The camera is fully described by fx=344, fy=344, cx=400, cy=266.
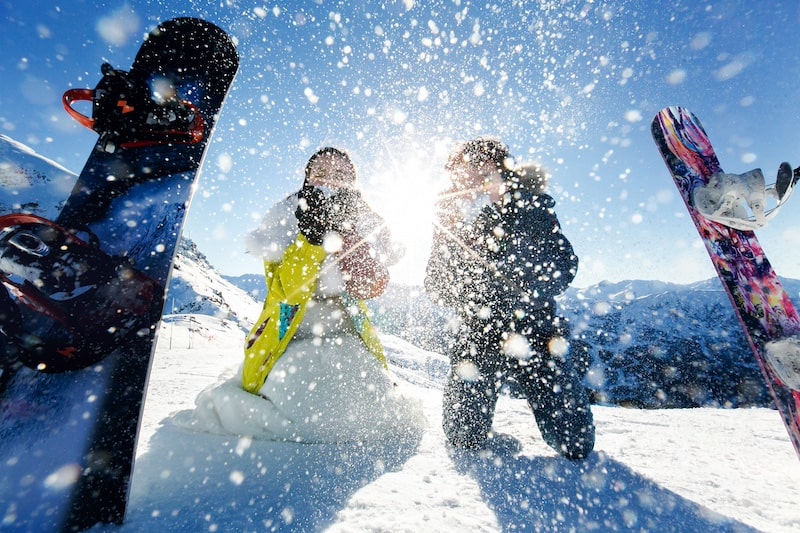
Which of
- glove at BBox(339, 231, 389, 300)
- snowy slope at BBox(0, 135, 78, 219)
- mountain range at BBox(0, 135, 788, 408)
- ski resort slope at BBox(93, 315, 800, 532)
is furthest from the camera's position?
mountain range at BBox(0, 135, 788, 408)

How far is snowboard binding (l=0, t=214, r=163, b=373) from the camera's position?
941 mm

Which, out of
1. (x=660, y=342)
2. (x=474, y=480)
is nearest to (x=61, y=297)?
(x=474, y=480)

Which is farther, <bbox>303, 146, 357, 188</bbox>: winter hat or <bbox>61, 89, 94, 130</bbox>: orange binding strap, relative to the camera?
<bbox>303, 146, 357, 188</bbox>: winter hat

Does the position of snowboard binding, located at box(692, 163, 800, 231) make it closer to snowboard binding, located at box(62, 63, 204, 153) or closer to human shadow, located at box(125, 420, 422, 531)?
human shadow, located at box(125, 420, 422, 531)

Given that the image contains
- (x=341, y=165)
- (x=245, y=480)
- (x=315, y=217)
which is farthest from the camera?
(x=341, y=165)

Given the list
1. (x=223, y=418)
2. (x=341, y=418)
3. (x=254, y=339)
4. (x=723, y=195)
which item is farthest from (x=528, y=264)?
(x=223, y=418)

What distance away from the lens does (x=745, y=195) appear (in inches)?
54.2

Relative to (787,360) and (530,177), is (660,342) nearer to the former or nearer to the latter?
(530,177)

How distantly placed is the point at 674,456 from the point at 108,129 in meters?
3.08

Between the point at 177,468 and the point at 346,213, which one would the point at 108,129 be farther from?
the point at 177,468

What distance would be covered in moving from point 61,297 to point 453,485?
151 cm

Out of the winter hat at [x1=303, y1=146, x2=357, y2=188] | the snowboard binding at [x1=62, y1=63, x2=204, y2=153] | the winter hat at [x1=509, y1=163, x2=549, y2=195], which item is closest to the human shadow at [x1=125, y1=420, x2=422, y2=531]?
the snowboard binding at [x1=62, y1=63, x2=204, y2=153]

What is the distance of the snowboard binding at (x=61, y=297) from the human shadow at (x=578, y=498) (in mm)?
1410

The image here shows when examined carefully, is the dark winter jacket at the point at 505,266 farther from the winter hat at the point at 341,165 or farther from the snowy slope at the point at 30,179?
the snowy slope at the point at 30,179
